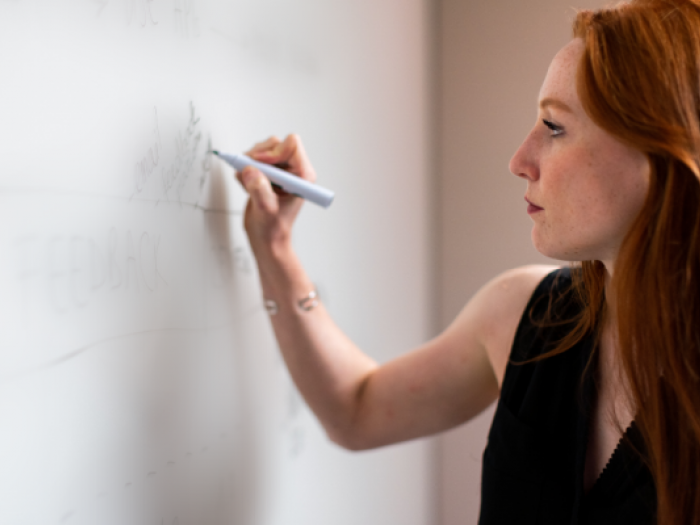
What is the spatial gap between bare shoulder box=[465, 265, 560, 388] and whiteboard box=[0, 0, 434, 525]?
0.17 meters

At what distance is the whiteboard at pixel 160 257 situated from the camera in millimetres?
367

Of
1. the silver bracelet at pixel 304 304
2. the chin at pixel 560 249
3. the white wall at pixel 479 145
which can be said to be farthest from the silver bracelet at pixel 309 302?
the white wall at pixel 479 145

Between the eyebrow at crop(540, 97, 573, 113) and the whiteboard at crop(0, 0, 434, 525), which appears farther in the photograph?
the eyebrow at crop(540, 97, 573, 113)

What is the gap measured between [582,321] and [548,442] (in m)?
0.13

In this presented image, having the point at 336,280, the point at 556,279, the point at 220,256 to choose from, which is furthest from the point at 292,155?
the point at 556,279

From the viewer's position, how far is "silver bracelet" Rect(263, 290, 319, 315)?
2.04 feet

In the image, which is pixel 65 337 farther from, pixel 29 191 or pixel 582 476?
pixel 582 476

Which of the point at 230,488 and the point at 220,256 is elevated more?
the point at 220,256

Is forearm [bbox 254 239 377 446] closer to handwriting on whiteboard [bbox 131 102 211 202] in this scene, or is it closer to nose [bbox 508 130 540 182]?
handwriting on whiteboard [bbox 131 102 211 202]

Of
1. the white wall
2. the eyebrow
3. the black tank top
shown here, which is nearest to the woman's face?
the eyebrow

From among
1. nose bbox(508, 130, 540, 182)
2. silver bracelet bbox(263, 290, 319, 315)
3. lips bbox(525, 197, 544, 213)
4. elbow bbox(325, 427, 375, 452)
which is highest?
nose bbox(508, 130, 540, 182)

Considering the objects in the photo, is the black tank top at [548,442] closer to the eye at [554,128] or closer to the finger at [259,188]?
the eye at [554,128]

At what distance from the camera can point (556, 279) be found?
0.74m

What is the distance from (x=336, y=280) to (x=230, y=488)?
11.2 inches
